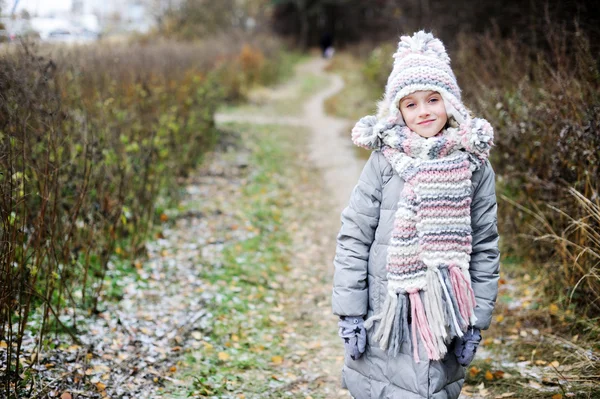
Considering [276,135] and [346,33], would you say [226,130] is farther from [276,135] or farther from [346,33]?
[346,33]

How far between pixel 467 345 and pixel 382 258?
1.80 ft

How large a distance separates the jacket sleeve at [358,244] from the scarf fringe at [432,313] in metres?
0.13

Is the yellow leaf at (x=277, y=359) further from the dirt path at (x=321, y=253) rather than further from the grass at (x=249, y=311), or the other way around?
the dirt path at (x=321, y=253)

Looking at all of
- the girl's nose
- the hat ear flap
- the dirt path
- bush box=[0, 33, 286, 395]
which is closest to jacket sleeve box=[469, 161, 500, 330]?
the hat ear flap

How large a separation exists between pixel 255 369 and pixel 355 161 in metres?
7.13

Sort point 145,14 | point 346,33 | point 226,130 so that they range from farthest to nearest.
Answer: point 346,33 → point 145,14 → point 226,130

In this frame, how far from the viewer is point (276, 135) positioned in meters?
13.3

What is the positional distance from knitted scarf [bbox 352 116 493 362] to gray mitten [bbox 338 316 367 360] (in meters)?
0.08

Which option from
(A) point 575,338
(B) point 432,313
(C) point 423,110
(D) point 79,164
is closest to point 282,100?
(D) point 79,164

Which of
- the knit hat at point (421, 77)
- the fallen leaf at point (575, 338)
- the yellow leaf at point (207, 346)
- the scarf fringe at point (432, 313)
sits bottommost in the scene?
the yellow leaf at point (207, 346)

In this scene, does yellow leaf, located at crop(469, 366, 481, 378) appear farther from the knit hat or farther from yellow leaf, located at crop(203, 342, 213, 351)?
the knit hat

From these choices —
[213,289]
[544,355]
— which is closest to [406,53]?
[544,355]

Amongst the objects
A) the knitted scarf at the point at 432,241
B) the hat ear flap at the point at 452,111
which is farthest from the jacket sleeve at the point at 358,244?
the hat ear flap at the point at 452,111

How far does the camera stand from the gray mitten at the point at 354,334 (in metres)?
2.66
